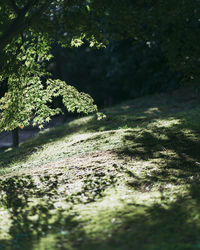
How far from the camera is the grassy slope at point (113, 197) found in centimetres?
501

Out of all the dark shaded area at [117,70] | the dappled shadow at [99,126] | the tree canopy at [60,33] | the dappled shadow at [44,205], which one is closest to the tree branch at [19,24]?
the tree canopy at [60,33]

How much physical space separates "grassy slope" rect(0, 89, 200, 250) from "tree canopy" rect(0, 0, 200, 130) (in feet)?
6.70

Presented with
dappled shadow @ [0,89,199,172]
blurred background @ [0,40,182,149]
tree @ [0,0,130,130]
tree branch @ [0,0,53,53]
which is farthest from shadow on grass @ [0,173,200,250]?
blurred background @ [0,40,182,149]

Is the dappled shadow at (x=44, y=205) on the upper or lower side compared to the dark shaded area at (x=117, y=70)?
lower

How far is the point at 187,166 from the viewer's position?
8359 mm

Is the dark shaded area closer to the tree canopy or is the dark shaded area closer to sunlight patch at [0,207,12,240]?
the tree canopy

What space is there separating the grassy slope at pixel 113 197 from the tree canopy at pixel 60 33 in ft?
6.70

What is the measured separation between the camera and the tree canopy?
9031 mm

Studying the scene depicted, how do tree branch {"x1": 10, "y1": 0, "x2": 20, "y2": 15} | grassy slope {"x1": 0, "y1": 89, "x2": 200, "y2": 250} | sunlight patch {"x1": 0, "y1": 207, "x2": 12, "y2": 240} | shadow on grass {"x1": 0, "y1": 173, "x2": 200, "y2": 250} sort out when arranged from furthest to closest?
1. tree branch {"x1": 10, "y1": 0, "x2": 20, "y2": 15}
2. sunlight patch {"x1": 0, "y1": 207, "x2": 12, "y2": 240}
3. grassy slope {"x1": 0, "y1": 89, "x2": 200, "y2": 250}
4. shadow on grass {"x1": 0, "y1": 173, "x2": 200, "y2": 250}

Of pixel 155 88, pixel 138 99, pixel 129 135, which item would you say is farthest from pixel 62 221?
pixel 138 99

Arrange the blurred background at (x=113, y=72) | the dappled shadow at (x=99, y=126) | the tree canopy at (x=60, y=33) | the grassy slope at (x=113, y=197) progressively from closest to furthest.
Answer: the grassy slope at (x=113, y=197)
the tree canopy at (x=60, y=33)
the dappled shadow at (x=99, y=126)
the blurred background at (x=113, y=72)

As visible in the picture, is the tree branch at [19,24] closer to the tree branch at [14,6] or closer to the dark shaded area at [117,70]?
the tree branch at [14,6]

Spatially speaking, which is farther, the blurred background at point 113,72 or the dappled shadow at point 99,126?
the blurred background at point 113,72

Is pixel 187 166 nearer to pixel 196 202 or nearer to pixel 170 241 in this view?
pixel 196 202
